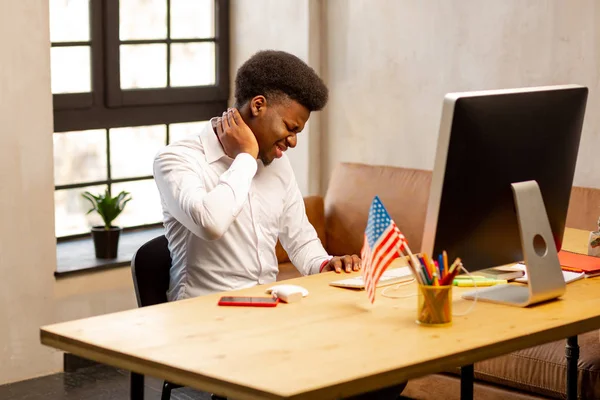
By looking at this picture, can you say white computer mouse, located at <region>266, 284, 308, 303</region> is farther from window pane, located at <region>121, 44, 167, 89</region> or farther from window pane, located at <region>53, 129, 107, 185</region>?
window pane, located at <region>121, 44, 167, 89</region>

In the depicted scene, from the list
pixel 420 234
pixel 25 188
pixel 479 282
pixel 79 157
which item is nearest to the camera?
pixel 479 282

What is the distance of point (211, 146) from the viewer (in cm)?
295

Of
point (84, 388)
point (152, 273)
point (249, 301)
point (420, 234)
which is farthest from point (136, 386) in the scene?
point (420, 234)

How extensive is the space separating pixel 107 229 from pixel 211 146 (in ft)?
6.32

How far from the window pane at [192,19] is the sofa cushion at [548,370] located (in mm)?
2568

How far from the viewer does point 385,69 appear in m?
5.04

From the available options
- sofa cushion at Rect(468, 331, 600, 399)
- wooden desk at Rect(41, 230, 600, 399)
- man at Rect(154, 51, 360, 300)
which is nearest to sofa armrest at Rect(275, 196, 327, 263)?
sofa cushion at Rect(468, 331, 600, 399)

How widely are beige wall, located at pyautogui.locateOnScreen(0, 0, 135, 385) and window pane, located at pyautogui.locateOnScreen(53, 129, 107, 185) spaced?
1.80ft

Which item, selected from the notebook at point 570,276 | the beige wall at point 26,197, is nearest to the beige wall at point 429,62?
the beige wall at point 26,197

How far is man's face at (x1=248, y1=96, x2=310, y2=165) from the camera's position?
2.93 metres

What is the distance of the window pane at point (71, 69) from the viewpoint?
4828 mm

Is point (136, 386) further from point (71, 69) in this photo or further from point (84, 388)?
point (71, 69)

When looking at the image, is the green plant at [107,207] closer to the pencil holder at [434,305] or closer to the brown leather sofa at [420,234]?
the brown leather sofa at [420,234]

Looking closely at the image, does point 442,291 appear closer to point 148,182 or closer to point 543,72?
point 543,72
